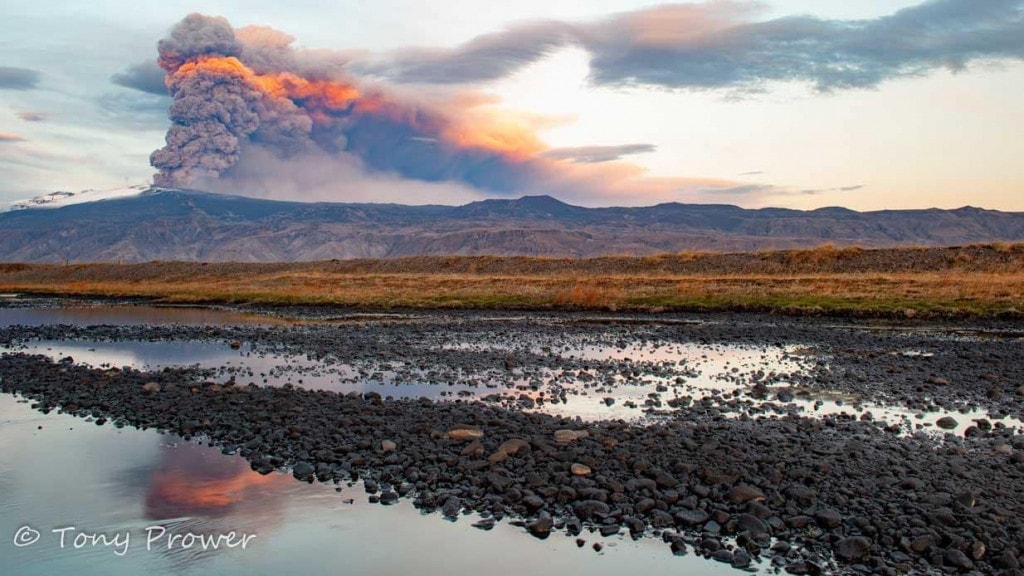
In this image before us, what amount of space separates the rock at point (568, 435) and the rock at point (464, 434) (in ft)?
4.38

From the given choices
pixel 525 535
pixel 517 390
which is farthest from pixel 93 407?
pixel 525 535

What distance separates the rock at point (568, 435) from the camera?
13.4 m

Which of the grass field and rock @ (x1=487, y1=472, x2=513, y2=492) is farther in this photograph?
the grass field

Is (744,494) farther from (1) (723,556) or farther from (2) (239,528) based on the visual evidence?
(2) (239,528)

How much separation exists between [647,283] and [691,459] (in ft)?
160

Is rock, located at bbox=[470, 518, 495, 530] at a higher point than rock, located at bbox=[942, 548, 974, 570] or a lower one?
lower

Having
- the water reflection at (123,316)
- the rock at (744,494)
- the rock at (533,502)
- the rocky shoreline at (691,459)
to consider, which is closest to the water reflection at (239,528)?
the rocky shoreline at (691,459)

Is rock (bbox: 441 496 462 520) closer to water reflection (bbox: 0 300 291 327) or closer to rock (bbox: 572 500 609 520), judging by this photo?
rock (bbox: 572 500 609 520)

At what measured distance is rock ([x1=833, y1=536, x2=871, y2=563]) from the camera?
29.4 feet

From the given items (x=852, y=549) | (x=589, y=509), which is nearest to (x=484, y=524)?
(x=589, y=509)

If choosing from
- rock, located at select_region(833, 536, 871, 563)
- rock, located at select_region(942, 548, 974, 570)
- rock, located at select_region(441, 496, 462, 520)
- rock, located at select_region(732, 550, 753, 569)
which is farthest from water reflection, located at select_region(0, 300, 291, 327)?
rock, located at select_region(942, 548, 974, 570)

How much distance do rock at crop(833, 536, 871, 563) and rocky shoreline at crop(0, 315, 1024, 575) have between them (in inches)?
0.8

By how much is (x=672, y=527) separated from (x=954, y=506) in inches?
138

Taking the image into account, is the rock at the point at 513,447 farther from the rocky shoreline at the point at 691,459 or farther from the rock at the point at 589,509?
the rock at the point at 589,509
